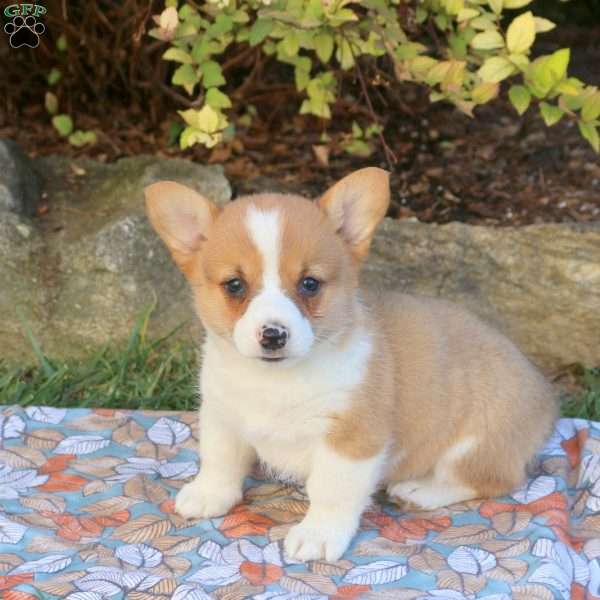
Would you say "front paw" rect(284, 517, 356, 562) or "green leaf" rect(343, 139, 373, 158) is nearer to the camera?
"front paw" rect(284, 517, 356, 562)

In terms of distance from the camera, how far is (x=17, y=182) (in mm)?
4902

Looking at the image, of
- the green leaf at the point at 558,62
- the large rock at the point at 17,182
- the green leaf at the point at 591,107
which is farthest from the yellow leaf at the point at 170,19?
the green leaf at the point at 591,107

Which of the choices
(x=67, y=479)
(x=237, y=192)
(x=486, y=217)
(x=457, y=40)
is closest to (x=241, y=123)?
(x=237, y=192)

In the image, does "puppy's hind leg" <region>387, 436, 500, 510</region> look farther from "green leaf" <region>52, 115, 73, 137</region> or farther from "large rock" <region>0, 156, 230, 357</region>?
"green leaf" <region>52, 115, 73, 137</region>

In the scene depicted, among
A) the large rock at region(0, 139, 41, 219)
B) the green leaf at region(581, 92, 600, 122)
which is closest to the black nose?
the green leaf at region(581, 92, 600, 122)

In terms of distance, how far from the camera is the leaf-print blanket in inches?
119

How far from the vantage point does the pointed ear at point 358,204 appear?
3.12 m

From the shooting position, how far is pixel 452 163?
585cm

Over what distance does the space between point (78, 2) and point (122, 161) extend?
1032 mm

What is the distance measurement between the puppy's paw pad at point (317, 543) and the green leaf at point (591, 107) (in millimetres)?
1851

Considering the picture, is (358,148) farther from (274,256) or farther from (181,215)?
(274,256)

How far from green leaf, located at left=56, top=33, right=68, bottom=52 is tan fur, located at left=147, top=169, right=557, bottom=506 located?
9.15ft

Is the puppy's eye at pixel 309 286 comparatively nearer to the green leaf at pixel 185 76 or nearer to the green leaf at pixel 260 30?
the green leaf at pixel 260 30

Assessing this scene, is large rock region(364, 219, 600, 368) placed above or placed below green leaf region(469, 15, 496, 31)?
below
